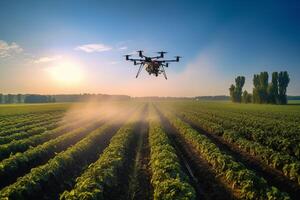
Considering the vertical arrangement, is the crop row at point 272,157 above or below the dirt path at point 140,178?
above

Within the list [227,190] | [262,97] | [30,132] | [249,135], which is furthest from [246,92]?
[227,190]

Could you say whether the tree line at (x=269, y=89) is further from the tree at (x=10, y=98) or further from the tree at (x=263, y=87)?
the tree at (x=10, y=98)

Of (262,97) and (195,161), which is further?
(262,97)

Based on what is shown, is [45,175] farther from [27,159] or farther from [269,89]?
[269,89]

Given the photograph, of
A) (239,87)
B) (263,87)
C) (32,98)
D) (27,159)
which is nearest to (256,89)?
(263,87)

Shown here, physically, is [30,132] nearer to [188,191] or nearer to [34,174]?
[34,174]

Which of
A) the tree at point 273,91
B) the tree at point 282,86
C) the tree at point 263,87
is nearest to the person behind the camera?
the tree at point 282,86

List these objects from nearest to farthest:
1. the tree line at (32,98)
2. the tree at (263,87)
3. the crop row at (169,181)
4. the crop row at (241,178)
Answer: the crop row at (169,181)
the crop row at (241,178)
the tree at (263,87)
the tree line at (32,98)

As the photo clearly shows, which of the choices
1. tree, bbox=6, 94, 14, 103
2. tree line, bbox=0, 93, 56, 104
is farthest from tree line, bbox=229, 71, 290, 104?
tree, bbox=6, 94, 14, 103

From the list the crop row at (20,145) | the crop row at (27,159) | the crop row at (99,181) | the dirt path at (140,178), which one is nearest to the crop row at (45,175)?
the crop row at (99,181)

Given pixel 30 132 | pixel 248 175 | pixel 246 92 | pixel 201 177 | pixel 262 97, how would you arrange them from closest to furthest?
pixel 248 175 → pixel 201 177 → pixel 30 132 → pixel 262 97 → pixel 246 92

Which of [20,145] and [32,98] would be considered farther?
[32,98]
